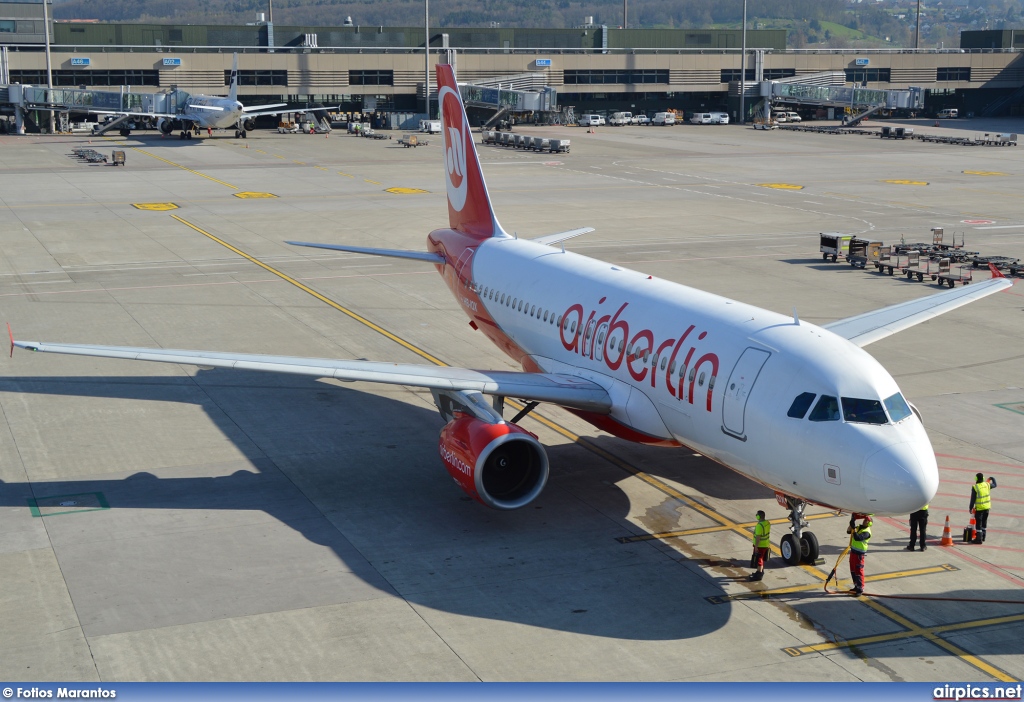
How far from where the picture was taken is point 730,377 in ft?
72.6

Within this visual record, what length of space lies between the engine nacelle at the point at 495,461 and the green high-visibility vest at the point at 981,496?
8.85 m

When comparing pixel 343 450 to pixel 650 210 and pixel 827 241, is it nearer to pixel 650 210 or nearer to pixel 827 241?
pixel 827 241

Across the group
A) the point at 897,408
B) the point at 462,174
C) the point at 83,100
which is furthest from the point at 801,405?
the point at 83,100

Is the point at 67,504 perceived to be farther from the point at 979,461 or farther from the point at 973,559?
the point at 979,461

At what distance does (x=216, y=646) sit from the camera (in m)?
18.5

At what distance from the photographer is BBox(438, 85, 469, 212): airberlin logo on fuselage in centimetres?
3603

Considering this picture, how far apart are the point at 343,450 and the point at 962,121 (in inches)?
6039

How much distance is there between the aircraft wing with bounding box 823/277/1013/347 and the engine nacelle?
9744 millimetres

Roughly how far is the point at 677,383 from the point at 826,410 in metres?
3.97

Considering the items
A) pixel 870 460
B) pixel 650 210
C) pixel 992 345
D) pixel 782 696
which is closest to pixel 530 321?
pixel 870 460

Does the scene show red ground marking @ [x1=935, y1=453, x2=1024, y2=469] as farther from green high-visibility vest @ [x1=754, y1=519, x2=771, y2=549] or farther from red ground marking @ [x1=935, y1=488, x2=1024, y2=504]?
green high-visibility vest @ [x1=754, y1=519, x2=771, y2=549]

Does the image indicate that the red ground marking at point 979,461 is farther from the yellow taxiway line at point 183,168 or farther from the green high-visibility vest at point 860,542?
the yellow taxiway line at point 183,168

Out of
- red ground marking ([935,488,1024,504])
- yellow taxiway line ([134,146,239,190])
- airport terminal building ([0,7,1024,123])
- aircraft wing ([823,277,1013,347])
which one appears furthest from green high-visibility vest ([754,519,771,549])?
airport terminal building ([0,7,1024,123])

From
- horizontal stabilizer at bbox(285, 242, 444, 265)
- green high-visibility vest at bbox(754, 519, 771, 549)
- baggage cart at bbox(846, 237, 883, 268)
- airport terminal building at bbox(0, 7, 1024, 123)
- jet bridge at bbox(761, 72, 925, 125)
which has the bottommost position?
green high-visibility vest at bbox(754, 519, 771, 549)
